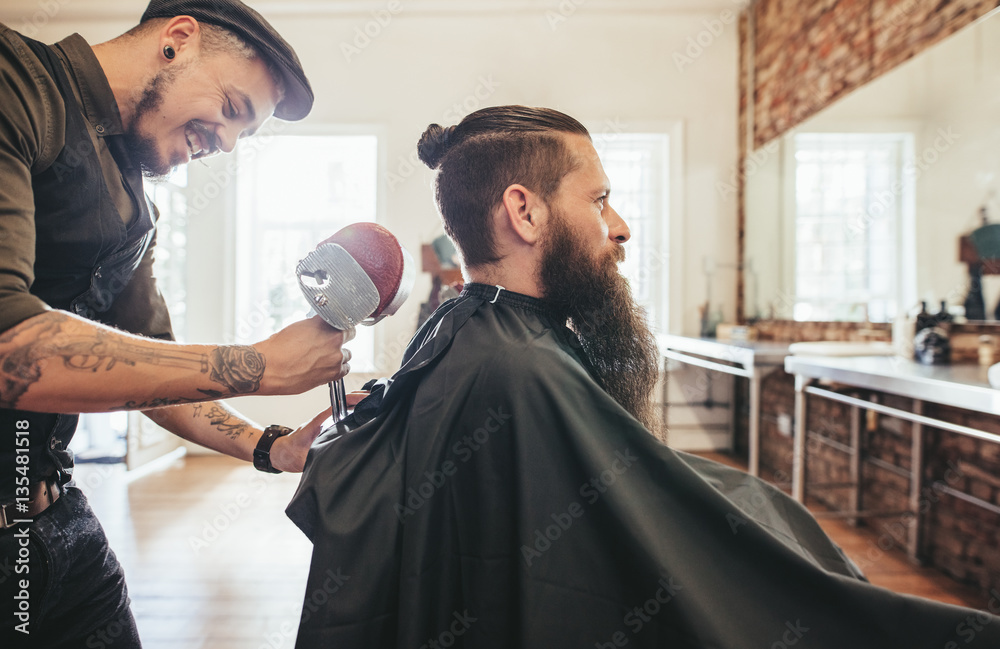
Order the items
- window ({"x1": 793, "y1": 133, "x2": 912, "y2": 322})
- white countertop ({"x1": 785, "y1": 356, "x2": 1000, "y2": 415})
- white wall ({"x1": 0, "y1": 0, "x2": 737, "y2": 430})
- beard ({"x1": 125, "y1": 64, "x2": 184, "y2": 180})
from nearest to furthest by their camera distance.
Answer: beard ({"x1": 125, "y1": 64, "x2": 184, "y2": 180})
white countertop ({"x1": 785, "y1": 356, "x2": 1000, "y2": 415})
window ({"x1": 793, "y1": 133, "x2": 912, "y2": 322})
white wall ({"x1": 0, "y1": 0, "x2": 737, "y2": 430})

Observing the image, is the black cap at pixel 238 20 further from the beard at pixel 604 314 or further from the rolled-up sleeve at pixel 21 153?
the beard at pixel 604 314

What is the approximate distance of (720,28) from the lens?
459 centimetres

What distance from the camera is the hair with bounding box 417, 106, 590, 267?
3.77ft

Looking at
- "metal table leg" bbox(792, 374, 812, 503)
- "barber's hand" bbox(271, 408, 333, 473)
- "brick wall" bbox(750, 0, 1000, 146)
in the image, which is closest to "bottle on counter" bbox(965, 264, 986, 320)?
"metal table leg" bbox(792, 374, 812, 503)

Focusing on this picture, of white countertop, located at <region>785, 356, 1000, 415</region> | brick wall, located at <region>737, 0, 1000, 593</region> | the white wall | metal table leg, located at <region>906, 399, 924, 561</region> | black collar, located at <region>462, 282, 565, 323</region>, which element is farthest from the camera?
the white wall

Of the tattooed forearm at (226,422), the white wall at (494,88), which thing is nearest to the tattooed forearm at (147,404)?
the tattooed forearm at (226,422)

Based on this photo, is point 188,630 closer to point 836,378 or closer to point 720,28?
point 836,378

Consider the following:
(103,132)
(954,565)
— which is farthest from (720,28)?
(103,132)

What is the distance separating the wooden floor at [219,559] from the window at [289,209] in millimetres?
1559

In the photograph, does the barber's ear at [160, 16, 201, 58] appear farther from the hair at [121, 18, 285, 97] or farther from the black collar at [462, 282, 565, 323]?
the black collar at [462, 282, 565, 323]

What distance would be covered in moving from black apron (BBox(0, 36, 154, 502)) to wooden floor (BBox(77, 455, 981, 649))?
1.38 m

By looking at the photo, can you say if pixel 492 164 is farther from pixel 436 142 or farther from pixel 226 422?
pixel 226 422

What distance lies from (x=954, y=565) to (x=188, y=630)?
10.8 ft

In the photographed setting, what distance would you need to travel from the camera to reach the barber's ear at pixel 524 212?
3.70 feet
